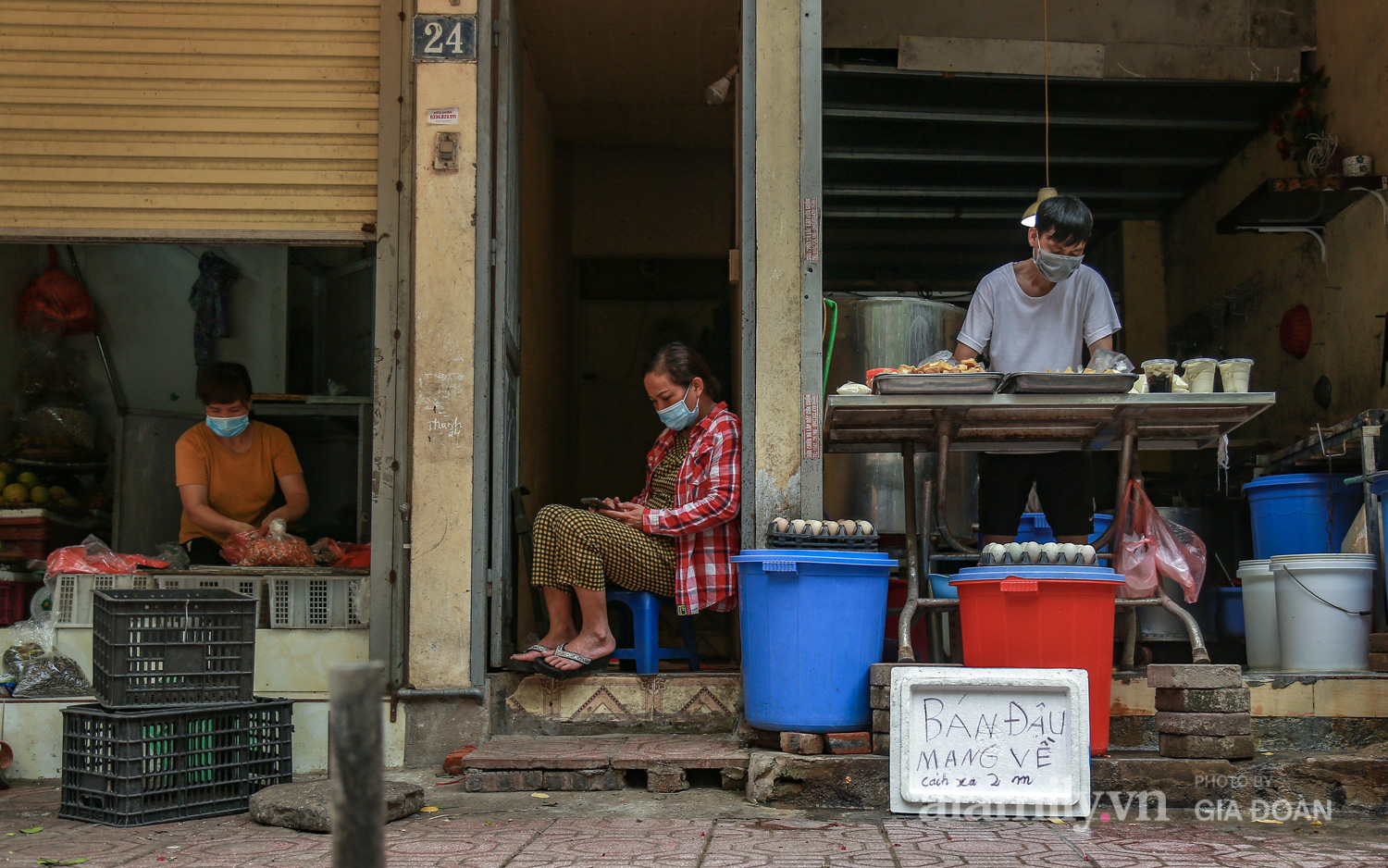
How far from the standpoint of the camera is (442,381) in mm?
4613

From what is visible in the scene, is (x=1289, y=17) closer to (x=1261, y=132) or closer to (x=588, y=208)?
(x=1261, y=132)

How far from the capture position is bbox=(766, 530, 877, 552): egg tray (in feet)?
13.0

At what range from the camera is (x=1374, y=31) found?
19.5 feet

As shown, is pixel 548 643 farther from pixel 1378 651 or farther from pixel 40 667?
pixel 1378 651

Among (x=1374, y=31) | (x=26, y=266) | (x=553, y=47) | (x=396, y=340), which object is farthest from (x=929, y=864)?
(x=26, y=266)

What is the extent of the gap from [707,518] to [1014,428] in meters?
1.32

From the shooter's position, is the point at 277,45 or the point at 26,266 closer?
the point at 277,45

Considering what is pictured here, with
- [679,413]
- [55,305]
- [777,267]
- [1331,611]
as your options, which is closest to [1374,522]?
[1331,611]

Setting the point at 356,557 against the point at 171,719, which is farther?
the point at 356,557

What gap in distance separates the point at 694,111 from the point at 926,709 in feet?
16.0

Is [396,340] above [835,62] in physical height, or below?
below

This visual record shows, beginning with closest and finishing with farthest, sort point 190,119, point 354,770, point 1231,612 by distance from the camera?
point 354,770 < point 190,119 < point 1231,612

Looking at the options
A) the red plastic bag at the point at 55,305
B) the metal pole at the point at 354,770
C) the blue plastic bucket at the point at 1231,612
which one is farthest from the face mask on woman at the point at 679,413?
the red plastic bag at the point at 55,305

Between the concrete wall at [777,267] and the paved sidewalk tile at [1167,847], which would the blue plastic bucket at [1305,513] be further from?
the concrete wall at [777,267]
